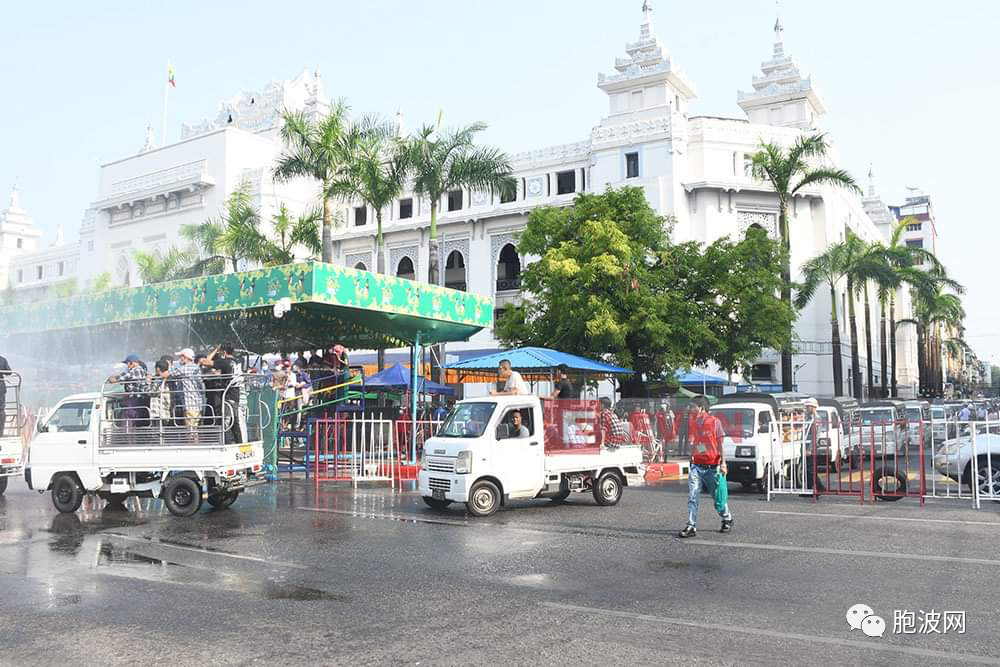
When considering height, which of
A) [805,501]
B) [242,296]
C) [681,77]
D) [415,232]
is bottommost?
[805,501]

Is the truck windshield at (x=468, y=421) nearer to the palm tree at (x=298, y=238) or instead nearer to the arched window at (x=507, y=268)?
the palm tree at (x=298, y=238)

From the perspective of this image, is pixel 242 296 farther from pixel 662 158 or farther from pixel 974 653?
pixel 662 158

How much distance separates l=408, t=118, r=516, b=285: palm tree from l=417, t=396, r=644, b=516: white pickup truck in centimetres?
1669

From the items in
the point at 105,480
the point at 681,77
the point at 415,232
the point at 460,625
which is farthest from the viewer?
the point at 415,232

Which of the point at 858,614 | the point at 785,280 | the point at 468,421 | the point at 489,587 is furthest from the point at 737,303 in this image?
the point at 858,614

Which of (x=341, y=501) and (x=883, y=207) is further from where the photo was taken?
(x=883, y=207)

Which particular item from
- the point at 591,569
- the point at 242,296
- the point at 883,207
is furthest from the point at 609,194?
the point at 883,207

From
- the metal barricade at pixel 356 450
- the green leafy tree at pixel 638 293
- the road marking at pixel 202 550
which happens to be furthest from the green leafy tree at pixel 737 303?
the road marking at pixel 202 550

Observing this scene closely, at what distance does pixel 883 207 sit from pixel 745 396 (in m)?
70.3

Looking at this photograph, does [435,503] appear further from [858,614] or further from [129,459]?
[858,614]

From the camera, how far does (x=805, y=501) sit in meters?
14.2

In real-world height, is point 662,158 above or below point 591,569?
above

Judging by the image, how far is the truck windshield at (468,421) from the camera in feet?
41.1

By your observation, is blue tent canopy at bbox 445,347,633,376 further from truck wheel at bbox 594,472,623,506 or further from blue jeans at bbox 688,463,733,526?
blue jeans at bbox 688,463,733,526
